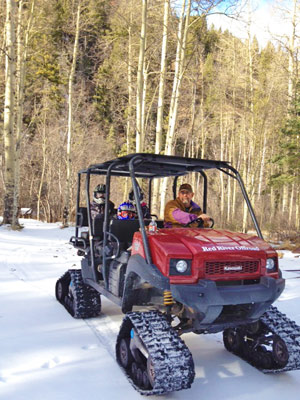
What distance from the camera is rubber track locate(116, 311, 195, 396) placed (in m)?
2.91

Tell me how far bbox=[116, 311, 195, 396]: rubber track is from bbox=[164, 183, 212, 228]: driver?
4.36ft

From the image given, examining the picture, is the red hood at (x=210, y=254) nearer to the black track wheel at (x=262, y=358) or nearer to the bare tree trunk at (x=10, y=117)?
the black track wheel at (x=262, y=358)

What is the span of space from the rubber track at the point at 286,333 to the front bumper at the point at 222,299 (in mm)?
330

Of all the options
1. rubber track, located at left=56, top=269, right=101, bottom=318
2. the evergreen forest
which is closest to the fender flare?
rubber track, located at left=56, top=269, right=101, bottom=318

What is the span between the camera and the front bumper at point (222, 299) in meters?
3.12

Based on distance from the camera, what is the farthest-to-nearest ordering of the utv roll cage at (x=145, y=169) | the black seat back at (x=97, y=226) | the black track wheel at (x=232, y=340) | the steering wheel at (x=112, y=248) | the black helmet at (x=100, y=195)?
the black helmet at (x=100, y=195) → the black seat back at (x=97, y=226) → the steering wheel at (x=112, y=248) → the black track wheel at (x=232, y=340) → the utv roll cage at (x=145, y=169)

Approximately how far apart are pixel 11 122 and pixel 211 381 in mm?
11898

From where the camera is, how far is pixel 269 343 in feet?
12.2

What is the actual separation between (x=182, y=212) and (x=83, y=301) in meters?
1.77

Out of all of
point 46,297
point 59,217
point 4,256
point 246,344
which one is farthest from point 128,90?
point 246,344

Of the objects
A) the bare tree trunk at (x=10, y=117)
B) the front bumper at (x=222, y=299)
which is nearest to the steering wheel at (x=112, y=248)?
the front bumper at (x=222, y=299)

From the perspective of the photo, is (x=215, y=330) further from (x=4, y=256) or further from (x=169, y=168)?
(x=4, y=256)

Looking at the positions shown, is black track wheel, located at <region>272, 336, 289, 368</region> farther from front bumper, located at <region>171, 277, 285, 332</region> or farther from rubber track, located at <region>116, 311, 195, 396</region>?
rubber track, located at <region>116, 311, 195, 396</region>

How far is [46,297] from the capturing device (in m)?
5.89
